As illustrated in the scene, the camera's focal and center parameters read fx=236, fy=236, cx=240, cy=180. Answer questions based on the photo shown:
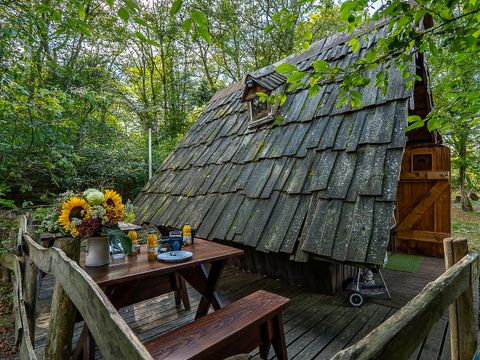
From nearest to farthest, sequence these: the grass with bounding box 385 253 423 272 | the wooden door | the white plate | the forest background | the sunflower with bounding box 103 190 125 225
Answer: the sunflower with bounding box 103 190 125 225
the white plate
the forest background
the grass with bounding box 385 253 423 272
the wooden door

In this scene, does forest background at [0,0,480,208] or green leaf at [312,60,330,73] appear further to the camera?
forest background at [0,0,480,208]

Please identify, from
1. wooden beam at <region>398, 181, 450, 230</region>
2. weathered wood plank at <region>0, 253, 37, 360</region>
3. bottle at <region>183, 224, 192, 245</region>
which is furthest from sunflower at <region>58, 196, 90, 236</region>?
wooden beam at <region>398, 181, 450, 230</region>

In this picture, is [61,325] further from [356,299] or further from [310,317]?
[356,299]

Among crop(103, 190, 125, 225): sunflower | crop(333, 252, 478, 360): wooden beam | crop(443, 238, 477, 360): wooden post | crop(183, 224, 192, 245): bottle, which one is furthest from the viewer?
crop(183, 224, 192, 245): bottle

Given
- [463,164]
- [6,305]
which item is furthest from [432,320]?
[463,164]

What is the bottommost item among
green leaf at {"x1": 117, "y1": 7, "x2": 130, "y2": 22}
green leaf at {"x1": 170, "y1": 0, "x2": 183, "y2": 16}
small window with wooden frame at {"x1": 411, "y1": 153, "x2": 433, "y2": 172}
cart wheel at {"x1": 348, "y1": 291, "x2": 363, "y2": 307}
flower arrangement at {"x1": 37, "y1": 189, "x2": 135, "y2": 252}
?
cart wheel at {"x1": 348, "y1": 291, "x2": 363, "y2": 307}

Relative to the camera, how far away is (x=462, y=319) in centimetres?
156

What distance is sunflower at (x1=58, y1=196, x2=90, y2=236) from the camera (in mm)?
1582

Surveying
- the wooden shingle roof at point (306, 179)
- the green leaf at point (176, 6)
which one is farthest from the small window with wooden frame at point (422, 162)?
the green leaf at point (176, 6)

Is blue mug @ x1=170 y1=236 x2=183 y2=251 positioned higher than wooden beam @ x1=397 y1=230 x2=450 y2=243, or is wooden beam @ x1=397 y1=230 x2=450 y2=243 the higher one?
blue mug @ x1=170 y1=236 x2=183 y2=251

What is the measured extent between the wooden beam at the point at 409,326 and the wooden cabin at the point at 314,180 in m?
0.84

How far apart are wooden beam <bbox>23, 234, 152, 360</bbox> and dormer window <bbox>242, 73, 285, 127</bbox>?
3625 millimetres

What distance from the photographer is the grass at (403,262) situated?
13.4 ft

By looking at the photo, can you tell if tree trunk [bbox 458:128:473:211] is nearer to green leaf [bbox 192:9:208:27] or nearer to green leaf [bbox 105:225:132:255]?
green leaf [bbox 192:9:208:27]
